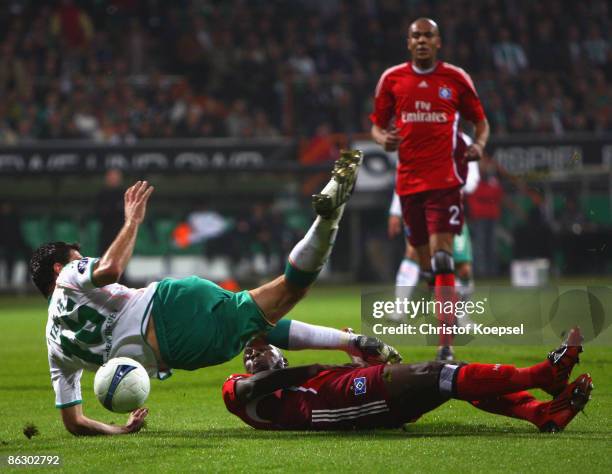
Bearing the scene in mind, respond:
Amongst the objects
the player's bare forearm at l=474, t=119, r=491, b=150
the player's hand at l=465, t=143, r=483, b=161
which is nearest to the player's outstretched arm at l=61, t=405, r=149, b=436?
the player's hand at l=465, t=143, r=483, b=161

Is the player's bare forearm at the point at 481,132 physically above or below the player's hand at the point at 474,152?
above

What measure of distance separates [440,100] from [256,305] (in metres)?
3.78

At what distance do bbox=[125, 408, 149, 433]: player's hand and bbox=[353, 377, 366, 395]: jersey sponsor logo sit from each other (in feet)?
4.02

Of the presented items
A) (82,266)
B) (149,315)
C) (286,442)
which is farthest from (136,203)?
(286,442)

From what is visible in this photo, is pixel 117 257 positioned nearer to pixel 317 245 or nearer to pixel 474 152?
pixel 317 245

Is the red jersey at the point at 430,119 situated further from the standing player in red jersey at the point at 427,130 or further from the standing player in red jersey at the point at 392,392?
the standing player in red jersey at the point at 392,392

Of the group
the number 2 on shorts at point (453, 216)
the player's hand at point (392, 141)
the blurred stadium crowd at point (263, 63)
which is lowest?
the number 2 on shorts at point (453, 216)

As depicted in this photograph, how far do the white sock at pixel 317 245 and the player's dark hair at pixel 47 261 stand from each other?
122cm

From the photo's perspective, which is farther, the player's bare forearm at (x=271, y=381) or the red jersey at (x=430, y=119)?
the red jersey at (x=430, y=119)

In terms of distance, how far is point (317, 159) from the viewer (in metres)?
19.9

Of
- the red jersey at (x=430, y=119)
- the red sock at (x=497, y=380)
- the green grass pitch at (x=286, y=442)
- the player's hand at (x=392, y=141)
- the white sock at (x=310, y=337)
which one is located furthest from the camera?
the red jersey at (x=430, y=119)

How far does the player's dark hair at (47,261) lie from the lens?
5.91 metres

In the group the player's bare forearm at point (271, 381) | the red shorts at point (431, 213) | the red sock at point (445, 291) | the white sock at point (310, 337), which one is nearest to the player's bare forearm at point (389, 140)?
the red shorts at point (431, 213)

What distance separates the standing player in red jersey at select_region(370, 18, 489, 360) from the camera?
889 centimetres
